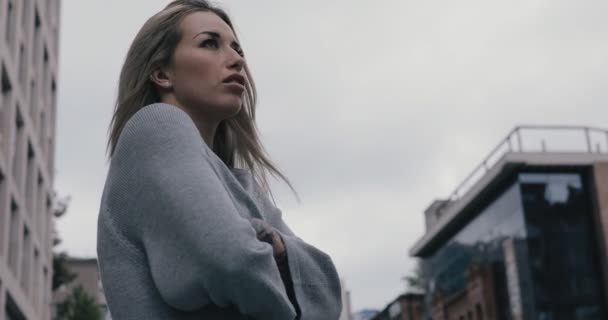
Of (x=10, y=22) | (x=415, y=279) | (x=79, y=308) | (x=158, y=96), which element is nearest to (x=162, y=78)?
(x=158, y=96)

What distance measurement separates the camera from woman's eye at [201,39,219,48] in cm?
275

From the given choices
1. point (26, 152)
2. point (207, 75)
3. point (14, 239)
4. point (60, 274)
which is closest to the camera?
point (207, 75)

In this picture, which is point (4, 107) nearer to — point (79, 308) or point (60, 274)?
point (60, 274)

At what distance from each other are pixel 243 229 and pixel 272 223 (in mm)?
602

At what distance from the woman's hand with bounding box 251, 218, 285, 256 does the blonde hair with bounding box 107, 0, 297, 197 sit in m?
0.43

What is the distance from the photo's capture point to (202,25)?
278 centimetres

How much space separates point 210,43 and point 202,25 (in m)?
0.06

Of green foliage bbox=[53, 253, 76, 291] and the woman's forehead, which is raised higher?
green foliage bbox=[53, 253, 76, 291]

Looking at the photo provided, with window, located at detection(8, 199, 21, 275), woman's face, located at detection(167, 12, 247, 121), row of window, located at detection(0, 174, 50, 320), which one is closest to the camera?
woman's face, located at detection(167, 12, 247, 121)

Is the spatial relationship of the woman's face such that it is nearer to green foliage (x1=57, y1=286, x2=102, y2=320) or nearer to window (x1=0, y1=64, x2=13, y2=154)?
window (x1=0, y1=64, x2=13, y2=154)

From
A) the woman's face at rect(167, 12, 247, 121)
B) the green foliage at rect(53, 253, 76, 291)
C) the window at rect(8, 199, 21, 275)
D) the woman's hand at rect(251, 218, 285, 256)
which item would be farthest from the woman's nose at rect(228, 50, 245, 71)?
the green foliage at rect(53, 253, 76, 291)

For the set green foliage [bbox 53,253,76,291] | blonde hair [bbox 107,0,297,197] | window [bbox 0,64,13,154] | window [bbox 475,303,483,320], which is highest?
window [bbox 0,64,13,154]

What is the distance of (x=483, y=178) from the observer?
174 feet

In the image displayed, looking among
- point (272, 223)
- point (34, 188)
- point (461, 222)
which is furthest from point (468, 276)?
point (272, 223)
